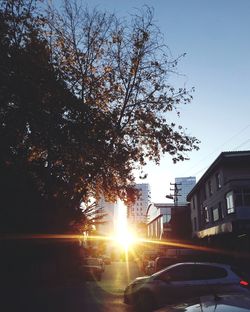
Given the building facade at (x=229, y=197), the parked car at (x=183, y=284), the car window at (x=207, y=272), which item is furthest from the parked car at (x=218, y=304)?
the building facade at (x=229, y=197)

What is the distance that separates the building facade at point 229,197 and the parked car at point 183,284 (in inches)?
806

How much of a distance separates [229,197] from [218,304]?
3439 cm

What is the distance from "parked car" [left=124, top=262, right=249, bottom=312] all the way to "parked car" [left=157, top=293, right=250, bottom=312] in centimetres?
804

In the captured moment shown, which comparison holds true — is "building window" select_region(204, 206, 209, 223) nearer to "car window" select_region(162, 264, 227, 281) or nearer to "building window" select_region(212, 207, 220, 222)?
"building window" select_region(212, 207, 220, 222)

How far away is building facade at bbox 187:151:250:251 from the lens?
34844 millimetres

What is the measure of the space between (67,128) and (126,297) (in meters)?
7.01

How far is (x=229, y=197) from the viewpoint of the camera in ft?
120

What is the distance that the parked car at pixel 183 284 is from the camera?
11.7 meters

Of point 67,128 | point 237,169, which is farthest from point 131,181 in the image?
point 237,169

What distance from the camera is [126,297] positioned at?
43.6 feet

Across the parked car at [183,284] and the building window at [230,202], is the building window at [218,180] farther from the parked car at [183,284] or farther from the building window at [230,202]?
the parked car at [183,284]

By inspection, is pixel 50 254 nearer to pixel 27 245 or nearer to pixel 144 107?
pixel 27 245

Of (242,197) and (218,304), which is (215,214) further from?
(218,304)

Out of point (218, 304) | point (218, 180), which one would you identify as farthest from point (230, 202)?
point (218, 304)
